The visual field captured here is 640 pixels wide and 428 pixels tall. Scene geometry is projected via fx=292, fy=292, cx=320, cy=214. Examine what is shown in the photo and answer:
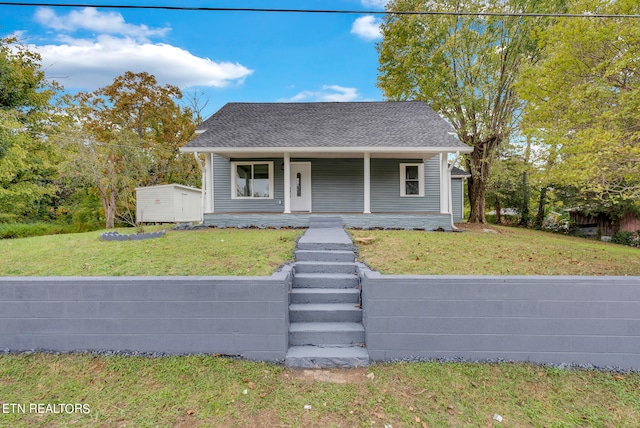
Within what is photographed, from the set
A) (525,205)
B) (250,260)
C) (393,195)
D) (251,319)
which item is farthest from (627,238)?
(251,319)

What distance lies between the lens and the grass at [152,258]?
411 cm

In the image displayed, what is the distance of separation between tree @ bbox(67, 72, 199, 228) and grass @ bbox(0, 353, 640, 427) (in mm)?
15215

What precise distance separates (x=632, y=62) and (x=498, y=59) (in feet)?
28.2

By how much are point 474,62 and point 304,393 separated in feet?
49.4

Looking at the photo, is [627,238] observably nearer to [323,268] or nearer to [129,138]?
[323,268]

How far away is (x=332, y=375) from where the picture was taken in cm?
303

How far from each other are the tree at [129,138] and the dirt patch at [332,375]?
643 inches

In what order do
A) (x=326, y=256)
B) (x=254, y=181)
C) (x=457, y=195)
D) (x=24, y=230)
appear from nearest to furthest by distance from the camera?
(x=326, y=256), (x=254, y=181), (x=24, y=230), (x=457, y=195)

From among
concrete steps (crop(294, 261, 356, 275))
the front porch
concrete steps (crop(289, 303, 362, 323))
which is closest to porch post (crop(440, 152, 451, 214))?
the front porch

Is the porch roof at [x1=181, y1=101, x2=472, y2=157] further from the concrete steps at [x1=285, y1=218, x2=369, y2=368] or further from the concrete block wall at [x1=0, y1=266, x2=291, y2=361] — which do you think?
the concrete block wall at [x1=0, y1=266, x2=291, y2=361]

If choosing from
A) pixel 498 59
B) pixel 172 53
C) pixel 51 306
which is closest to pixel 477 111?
pixel 498 59

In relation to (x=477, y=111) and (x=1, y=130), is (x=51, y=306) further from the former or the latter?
(x=477, y=111)

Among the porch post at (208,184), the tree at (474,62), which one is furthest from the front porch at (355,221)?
the tree at (474,62)

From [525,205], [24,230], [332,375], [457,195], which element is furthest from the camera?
[525,205]
